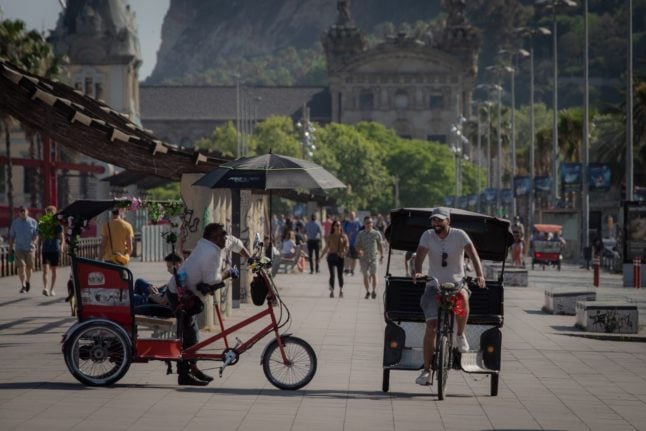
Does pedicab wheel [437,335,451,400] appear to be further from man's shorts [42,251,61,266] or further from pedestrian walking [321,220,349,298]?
pedestrian walking [321,220,349,298]

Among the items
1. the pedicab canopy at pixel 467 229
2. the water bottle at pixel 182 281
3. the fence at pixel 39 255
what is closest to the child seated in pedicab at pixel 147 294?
the water bottle at pixel 182 281

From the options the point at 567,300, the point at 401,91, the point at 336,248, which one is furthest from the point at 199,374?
the point at 401,91

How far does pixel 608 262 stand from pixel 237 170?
35.9 metres

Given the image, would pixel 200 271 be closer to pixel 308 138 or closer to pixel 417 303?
pixel 417 303

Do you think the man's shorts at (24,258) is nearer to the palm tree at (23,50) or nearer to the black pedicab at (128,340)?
the black pedicab at (128,340)

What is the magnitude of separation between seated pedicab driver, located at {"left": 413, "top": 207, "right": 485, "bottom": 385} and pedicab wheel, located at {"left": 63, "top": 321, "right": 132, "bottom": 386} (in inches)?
105

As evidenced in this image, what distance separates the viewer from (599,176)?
5341 centimetres

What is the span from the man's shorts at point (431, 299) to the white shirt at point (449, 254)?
0.32ft

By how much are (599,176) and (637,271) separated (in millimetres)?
18399

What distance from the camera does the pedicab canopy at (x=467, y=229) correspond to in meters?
15.7

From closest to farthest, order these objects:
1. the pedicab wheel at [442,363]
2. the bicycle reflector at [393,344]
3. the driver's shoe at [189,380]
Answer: the pedicab wheel at [442,363] < the bicycle reflector at [393,344] < the driver's shoe at [189,380]

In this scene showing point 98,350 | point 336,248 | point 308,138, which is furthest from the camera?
point 308,138

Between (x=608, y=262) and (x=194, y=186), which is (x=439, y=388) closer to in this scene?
(x=194, y=186)

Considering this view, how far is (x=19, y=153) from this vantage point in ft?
400
